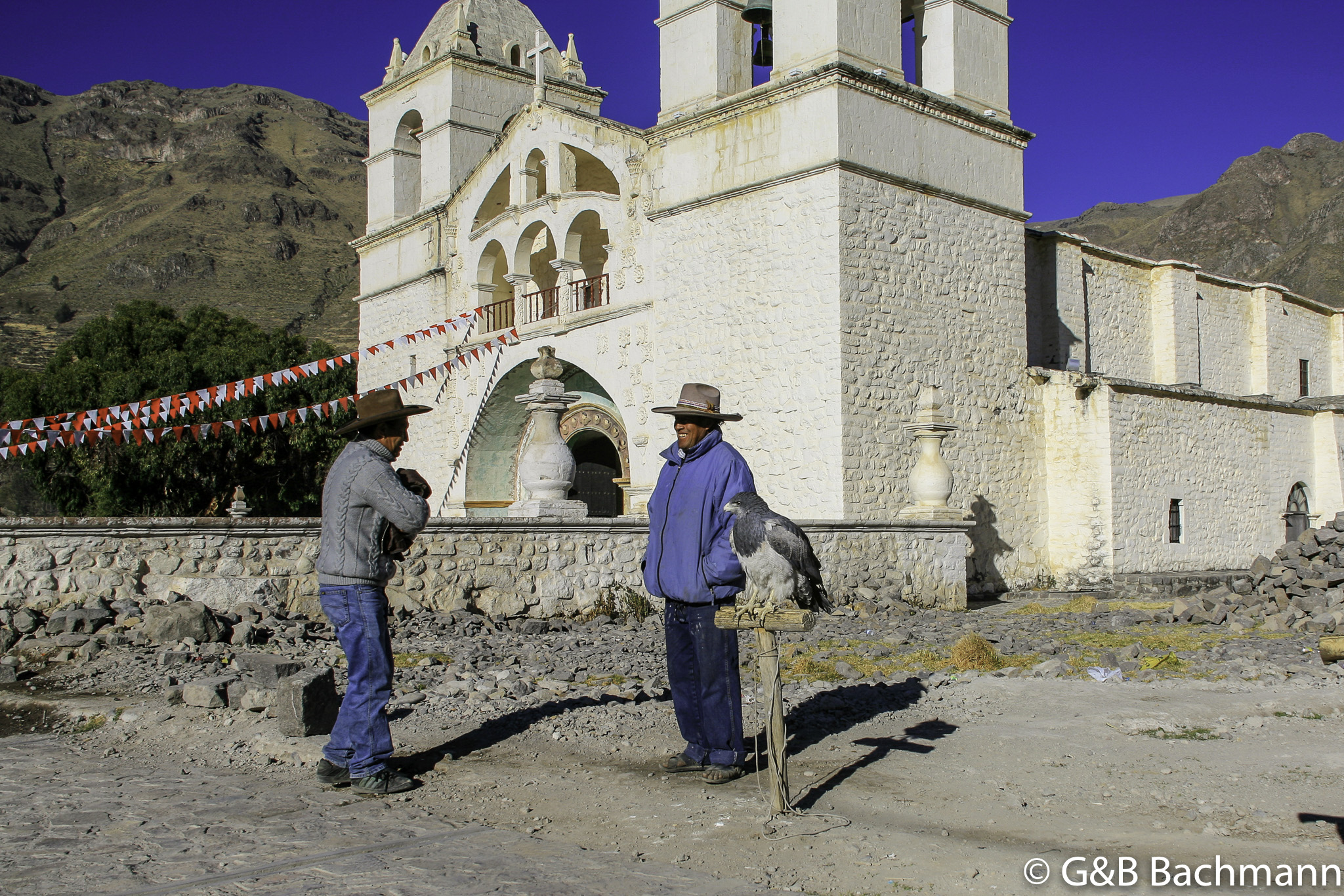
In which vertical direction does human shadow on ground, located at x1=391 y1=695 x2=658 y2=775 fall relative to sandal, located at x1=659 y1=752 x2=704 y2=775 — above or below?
below

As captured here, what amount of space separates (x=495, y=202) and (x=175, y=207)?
62.8 m

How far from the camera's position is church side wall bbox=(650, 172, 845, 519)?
14680 mm

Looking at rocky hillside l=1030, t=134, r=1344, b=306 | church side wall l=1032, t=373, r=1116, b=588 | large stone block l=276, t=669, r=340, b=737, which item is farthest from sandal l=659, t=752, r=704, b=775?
rocky hillside l=1030, t=134, r=1344, b=306

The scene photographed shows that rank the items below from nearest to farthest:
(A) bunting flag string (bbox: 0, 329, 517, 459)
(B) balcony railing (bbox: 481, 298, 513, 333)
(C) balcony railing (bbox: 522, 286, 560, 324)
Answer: (A) bunting flag string (bbox: 0, 329, 517, 459) → (C) balcony railing (bbox: 522, 286, 560, 324) → (B) balcony railing (bbox: 481, 298, 513, 333)

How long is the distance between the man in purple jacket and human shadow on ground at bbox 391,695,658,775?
119 cm

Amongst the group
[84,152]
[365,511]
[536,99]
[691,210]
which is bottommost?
[365,511]

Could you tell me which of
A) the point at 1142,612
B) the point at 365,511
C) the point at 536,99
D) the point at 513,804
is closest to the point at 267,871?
the point at 513,804

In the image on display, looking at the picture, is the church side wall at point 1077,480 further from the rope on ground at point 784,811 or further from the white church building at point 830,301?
the rope on ground at point 784,811

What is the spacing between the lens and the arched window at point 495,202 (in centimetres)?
2106

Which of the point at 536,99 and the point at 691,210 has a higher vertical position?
the point at 536,99

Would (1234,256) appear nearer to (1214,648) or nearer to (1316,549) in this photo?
(1316,549)

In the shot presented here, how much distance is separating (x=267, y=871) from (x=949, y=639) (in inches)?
315

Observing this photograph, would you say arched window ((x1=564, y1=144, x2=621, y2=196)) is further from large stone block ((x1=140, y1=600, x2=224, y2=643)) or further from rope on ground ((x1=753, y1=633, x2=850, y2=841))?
rope on ground ((x1=753, y1=633, x2=850, y2=841))

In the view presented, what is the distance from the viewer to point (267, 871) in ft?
12.2
